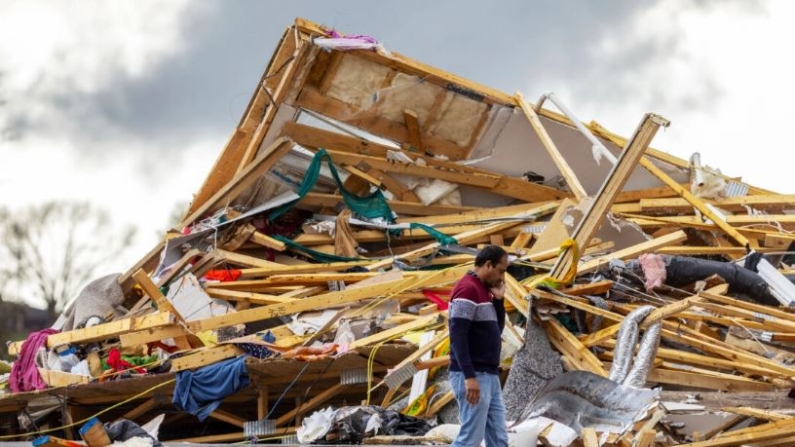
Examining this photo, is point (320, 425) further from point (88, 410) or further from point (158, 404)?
point (88, 410)

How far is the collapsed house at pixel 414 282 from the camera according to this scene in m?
9.53

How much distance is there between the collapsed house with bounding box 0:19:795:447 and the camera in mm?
9531

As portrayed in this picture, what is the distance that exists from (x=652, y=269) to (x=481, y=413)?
15.4ft

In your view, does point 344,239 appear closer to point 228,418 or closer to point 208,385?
point 228,418

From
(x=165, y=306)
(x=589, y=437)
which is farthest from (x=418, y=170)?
(x=589, y=437)

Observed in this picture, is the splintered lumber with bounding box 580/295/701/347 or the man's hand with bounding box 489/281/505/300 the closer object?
the man's hand with bounding box 489/281/505/300

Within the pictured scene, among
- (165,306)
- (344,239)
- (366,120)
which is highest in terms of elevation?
(366,120)

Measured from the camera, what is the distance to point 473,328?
725 cm

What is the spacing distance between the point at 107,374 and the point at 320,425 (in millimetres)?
3006

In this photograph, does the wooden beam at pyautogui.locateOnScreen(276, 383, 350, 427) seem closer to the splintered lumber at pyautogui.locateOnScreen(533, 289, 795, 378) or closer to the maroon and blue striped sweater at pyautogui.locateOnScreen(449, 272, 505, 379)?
the splintered lumber at pyautogui.locateOnScreen(533, 289, 795, 378)

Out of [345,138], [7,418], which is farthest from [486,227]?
[7,418]

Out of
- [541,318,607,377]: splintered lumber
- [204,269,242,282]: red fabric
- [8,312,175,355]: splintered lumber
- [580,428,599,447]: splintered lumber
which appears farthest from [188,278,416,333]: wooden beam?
[580,428,599,447]: splintered lumber

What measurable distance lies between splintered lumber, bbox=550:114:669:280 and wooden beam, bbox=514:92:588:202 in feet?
7.60

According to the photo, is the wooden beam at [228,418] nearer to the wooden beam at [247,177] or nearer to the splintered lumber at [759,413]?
the wooden beam at [247,177]
